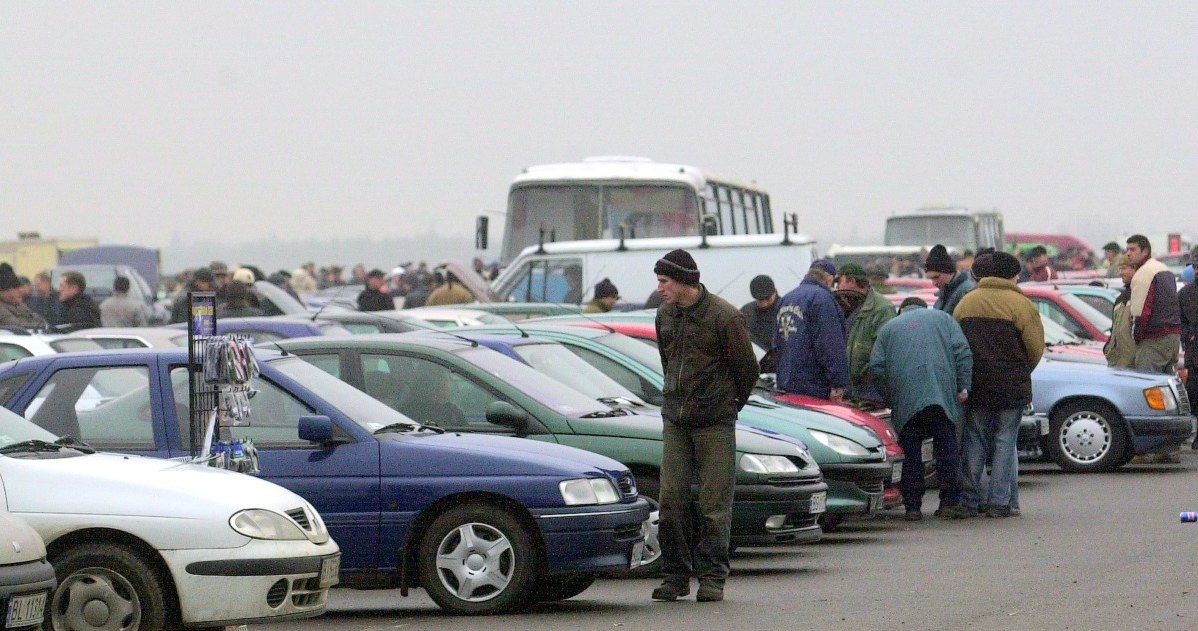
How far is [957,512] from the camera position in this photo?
13391 mm

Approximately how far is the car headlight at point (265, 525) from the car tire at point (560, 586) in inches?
56.9

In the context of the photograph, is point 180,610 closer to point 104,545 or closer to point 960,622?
A: point 104,545

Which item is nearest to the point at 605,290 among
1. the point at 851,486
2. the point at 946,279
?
the point at 946,279

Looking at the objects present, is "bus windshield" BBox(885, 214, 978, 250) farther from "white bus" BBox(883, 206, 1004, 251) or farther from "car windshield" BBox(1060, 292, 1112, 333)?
"car windshield" BBox(1060, 292, 1112, 333)

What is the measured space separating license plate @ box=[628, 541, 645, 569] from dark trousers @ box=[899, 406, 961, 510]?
4.12m

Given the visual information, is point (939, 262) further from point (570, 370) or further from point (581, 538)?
point (581, 538)

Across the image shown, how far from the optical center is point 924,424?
522 inches

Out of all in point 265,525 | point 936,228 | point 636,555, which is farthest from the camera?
point 936,228

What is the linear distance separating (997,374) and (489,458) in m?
5.12

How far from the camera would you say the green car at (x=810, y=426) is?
1194 centimetres

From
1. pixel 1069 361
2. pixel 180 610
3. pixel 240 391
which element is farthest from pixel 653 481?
pixel 1069 361

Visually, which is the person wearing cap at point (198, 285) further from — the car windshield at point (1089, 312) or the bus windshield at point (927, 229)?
the bus windshield at point (927, 229)

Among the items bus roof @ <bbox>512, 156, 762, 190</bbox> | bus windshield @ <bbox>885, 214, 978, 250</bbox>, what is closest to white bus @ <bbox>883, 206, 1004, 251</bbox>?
bus windshield @ <bbox>885, 214, 978, 250</bbox>

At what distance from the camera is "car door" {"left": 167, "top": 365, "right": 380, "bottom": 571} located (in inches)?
360
